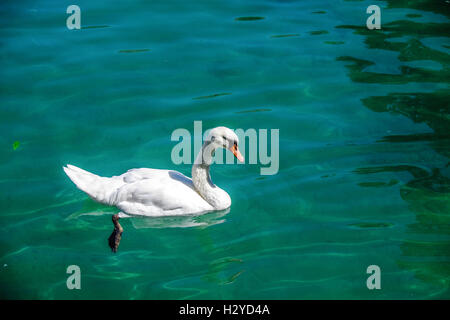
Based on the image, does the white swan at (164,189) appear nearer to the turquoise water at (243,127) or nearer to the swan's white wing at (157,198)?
the swan's white wing at (157,198)

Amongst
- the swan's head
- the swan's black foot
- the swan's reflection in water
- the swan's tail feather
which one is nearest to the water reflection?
the swan's head

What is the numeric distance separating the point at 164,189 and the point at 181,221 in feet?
1.41

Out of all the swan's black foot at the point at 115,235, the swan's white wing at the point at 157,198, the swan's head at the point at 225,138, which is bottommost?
the swan's black foot at the point at 115,235

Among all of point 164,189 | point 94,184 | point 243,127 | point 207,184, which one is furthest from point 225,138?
point 243,127

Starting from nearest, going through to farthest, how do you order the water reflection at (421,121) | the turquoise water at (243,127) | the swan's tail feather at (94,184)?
the turquoise water at (243,127) → the water reflection at (421,121) → the swan's tail feather at (94,184)

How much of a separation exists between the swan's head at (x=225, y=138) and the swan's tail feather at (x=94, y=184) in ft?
4.22

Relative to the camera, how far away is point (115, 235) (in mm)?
6520

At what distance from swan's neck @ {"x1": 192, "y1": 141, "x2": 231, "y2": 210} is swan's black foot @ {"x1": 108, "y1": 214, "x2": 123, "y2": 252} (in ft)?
3.56

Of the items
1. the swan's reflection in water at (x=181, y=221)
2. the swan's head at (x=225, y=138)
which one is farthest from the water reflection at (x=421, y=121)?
the swan's reflection in water at (x=181, y=221)

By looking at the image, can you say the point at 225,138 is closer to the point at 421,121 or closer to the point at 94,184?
the point at 94,184

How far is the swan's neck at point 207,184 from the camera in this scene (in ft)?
23.3

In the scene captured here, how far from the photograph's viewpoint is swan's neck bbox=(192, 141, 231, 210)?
23.3ft

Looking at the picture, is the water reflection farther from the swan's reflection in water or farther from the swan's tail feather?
the swan's tail feather

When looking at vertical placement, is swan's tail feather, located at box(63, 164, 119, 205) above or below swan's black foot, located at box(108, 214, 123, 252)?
above
